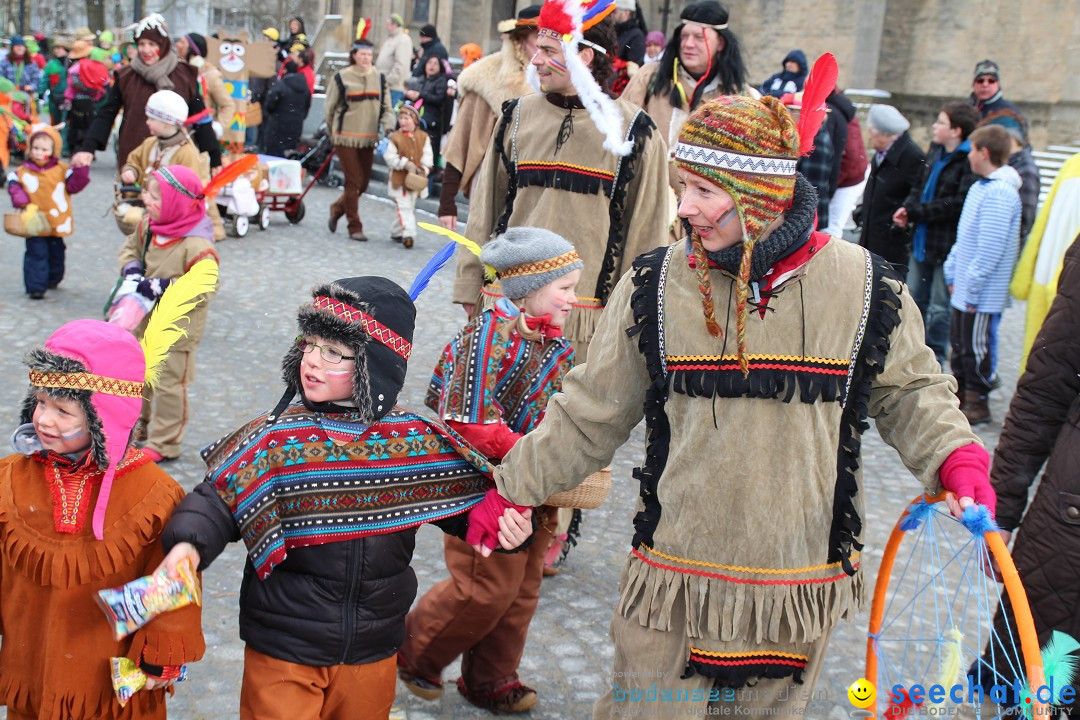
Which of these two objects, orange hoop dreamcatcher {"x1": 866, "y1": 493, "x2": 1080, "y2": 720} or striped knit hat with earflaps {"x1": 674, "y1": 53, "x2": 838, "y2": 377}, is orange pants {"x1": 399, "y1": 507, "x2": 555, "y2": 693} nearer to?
orange hoop dreamcatcher {"x1": 866, "y1": 493, "x2": 1080, "y2": 720}

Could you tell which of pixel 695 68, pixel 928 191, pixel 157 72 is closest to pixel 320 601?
pixel 695 68

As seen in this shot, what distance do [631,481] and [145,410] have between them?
8.42 ft

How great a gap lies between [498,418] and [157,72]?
25.8 ft

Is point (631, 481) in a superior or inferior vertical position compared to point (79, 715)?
inferior

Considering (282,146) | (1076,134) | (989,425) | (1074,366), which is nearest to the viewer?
(1074,366)

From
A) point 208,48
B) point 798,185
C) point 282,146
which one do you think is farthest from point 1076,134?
point 798,185

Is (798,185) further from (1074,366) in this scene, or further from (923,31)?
(923,31)

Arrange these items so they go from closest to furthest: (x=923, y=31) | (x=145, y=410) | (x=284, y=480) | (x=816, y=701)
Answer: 1. (x=284, y=480)
2. (x=816, y=701)
3. (x=145, y=410)
4. (x=923, y=31)

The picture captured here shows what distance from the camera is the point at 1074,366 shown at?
3.38 meters

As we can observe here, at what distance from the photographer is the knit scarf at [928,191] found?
8672 mm

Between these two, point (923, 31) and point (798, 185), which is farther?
point (923, 31)

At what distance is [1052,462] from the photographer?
3.44 m

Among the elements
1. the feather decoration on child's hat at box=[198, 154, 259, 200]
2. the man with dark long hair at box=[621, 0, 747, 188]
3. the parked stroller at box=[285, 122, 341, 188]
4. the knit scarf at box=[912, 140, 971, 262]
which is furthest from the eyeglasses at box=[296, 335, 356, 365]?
the parked stroller at box=[285, 122, 341, 188]

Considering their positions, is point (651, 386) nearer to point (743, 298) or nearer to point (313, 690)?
point (743, 298)
